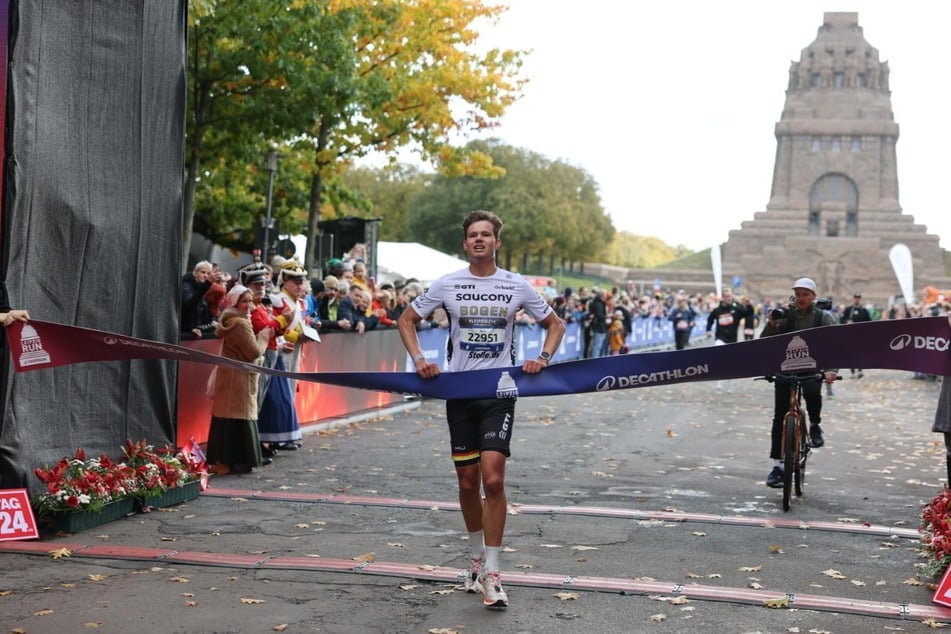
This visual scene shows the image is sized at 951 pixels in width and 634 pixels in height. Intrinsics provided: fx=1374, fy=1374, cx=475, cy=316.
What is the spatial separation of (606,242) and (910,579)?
94.7 metres

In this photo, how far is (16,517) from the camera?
8438 mm

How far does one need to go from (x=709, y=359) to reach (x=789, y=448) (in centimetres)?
346

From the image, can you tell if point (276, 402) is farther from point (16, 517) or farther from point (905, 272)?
point (905, 272)

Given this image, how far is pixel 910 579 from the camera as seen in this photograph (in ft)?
26.3

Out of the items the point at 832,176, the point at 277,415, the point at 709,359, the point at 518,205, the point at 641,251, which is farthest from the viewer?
the point at 641,251

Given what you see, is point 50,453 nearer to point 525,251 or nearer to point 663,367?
point 663,367

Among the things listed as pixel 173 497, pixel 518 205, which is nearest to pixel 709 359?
pixel 173 497

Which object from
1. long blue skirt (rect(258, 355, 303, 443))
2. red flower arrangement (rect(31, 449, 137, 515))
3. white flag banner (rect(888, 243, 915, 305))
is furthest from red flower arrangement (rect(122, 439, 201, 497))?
white flag banner (rect(888, 243, 915, 305))

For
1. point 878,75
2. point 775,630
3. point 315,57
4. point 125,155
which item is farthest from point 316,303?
point 878,75

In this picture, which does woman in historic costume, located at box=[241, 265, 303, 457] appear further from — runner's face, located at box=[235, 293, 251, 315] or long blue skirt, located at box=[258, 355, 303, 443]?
runner's face, located at box=[235, 293, 251, 315]

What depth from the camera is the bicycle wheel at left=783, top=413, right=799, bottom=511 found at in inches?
423

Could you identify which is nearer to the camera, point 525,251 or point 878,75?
point 525,251

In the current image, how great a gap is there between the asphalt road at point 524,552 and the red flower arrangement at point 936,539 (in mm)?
140

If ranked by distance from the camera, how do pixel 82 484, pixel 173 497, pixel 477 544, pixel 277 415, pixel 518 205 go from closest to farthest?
pixel 477 544 < pixel 82 484 < pixel 173 497 < pixel 277 415 < pixel 518 205
